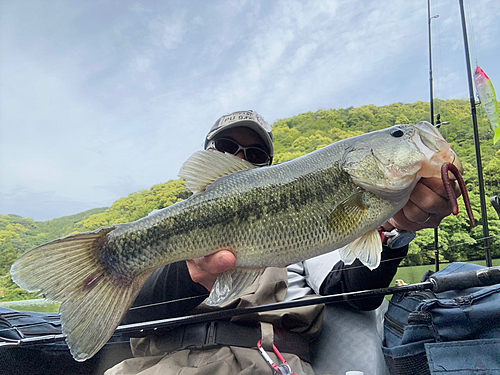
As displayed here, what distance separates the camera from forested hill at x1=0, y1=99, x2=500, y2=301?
2184mm

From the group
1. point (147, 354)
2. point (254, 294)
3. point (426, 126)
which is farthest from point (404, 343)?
point (147, 354)

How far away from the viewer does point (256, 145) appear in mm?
2533

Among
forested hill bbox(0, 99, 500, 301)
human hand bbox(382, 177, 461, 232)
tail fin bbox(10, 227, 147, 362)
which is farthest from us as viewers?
forested hill bbox(0, 99, 500, 301)

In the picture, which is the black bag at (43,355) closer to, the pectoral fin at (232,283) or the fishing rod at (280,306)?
the fishing rod at (280,306)

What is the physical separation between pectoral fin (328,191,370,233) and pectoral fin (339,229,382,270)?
0.12m

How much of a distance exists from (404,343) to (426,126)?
101 cm

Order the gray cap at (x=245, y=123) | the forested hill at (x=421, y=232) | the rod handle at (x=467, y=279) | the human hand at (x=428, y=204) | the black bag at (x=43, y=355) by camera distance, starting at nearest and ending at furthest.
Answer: the human hand at (x=428, y=204) < the rod handle at (x=467, y=279) < the black bag at (x=43, y=355) < the forested hill at (x=421, y=232) < the gray cap at (x=245, y=123)

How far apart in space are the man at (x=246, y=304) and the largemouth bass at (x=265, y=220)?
11cm

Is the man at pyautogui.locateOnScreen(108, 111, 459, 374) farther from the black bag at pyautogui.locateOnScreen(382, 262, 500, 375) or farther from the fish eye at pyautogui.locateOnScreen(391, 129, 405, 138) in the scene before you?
the black bag at pyautogui.locateOnScreen(382, 262, 500, 375)

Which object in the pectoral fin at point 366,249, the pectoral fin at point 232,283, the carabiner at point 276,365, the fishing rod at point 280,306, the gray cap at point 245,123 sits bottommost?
the carabiner at point 276,365

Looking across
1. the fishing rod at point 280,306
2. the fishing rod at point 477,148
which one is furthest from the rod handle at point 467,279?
the fishing rod at point 477,148

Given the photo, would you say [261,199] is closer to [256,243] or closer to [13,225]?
[256,243]

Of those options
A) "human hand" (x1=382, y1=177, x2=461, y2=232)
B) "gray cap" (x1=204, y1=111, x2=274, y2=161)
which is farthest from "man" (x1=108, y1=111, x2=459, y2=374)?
"gray cap" (x1=204, y1=111, x2=274, y2=161)

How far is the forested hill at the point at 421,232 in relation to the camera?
218cm
